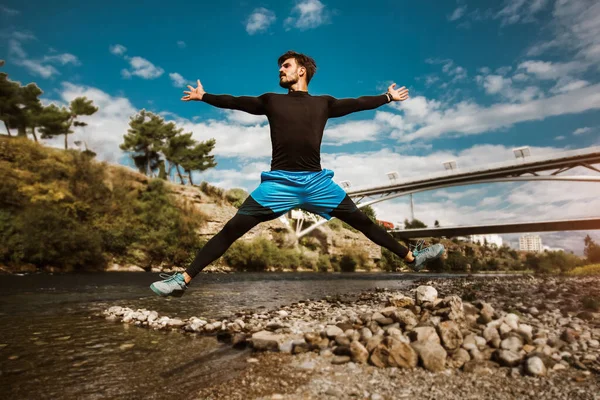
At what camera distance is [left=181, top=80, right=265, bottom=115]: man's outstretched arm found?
10.6ft

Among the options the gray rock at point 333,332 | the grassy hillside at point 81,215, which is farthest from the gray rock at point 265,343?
the grassy hillside at point 81,215

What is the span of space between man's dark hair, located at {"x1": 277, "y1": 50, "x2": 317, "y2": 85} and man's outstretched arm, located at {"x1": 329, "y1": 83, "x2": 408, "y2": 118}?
1.05 feet

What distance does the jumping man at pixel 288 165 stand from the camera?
3.05m

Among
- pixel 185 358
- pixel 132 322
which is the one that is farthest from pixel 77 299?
pixel 185 358

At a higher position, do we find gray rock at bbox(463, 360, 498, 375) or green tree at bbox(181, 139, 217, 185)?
green tree at bbox(181, 139, 217, 185)

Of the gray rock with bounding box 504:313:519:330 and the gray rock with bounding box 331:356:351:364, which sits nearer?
the gray rock with bounding box 331:356:351:364

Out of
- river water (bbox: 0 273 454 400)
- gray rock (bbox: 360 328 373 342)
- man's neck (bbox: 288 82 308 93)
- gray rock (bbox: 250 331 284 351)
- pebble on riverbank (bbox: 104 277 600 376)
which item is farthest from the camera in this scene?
gray rock (bbox: 250 331 284 351)

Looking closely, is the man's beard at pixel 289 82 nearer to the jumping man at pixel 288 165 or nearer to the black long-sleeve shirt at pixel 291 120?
the jumping man at pixel 288 165

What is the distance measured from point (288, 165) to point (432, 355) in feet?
7.60

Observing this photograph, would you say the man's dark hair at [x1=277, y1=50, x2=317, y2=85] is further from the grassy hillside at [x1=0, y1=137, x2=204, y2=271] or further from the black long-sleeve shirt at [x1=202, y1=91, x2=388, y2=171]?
the grassy hillside at [x1=0, y1=137, x2=204, y2=271]

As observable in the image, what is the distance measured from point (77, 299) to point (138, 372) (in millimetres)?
7700

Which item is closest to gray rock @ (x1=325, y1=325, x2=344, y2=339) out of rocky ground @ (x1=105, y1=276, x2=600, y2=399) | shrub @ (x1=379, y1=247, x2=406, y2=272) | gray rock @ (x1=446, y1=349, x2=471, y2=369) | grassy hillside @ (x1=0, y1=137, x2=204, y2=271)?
rocky ground @ (x1=105, y1=276, x2=600, y2=399)

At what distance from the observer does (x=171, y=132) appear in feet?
155

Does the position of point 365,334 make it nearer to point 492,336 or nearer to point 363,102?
point 492,336
